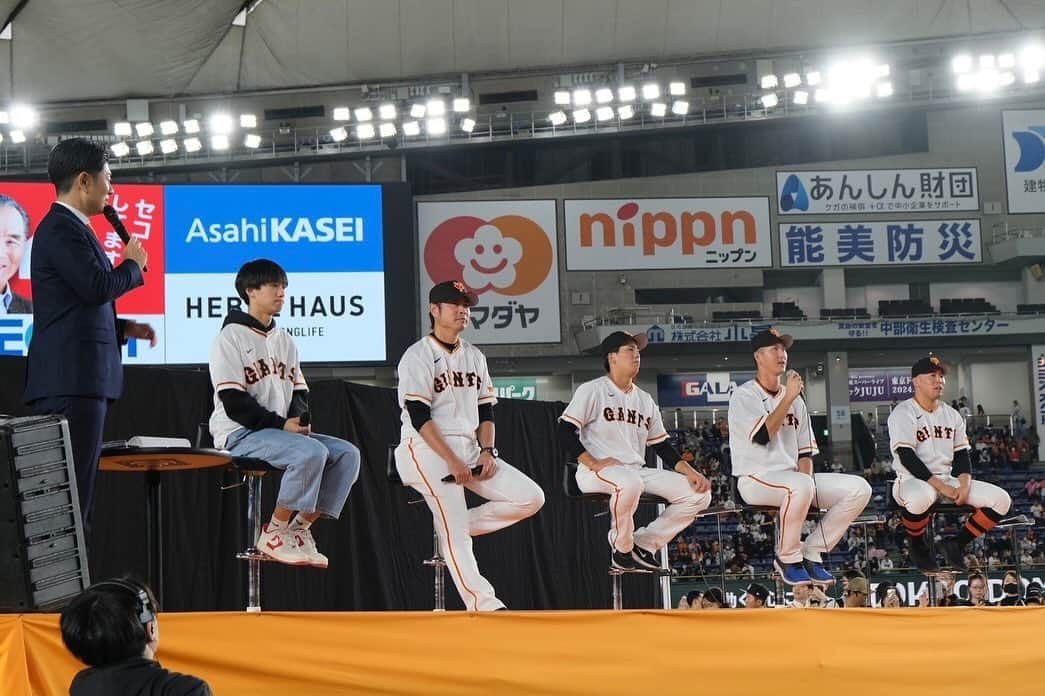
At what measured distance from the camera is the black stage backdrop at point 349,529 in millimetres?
6375

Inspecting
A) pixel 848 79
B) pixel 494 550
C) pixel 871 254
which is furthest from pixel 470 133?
pixel 494 550

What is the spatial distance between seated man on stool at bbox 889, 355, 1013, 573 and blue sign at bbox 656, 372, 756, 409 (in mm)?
21758

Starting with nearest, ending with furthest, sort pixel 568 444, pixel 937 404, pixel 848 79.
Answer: pixel 568 444
pixel 937 404
pixel 848 79

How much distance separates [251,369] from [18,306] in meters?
11.9

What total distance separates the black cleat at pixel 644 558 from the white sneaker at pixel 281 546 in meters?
1.92

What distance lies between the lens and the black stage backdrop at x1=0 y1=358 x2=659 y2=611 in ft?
20.9

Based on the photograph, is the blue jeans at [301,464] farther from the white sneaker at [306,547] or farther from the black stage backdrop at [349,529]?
the black stage backdrop at [349,529]

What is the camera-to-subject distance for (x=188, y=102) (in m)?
25.4

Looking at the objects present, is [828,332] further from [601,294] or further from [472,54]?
[472,54]

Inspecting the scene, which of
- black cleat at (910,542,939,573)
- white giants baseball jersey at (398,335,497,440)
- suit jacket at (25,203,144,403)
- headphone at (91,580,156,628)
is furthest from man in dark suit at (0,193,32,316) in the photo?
headphone at (91,580,156,628)

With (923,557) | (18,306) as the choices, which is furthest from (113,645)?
(18,306)

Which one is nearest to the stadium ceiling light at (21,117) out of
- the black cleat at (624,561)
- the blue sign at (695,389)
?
the blue sign at (695,389)

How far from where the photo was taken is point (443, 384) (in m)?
5.83

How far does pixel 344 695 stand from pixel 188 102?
2330 cm
